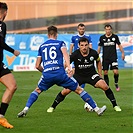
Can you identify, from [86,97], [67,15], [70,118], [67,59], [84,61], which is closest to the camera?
[67,59]

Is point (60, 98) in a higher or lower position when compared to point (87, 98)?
lower

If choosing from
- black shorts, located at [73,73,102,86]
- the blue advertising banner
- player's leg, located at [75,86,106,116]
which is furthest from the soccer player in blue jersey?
the blue advertising banner

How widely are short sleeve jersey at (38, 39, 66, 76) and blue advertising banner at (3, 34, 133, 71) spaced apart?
62.8 feet

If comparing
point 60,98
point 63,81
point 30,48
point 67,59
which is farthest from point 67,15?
point 67,59

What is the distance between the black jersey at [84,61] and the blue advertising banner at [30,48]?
1808cm

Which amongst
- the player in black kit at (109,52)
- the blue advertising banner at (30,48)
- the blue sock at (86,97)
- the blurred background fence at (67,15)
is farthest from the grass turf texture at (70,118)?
the blurred background fence at (67,15)

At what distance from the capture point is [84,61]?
491 inches

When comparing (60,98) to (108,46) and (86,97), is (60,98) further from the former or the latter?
(108,46)

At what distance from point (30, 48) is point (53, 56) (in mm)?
21024

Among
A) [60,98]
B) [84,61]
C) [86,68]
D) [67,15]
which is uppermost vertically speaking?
[67,15]

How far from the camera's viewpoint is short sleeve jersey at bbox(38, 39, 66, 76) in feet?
37.1

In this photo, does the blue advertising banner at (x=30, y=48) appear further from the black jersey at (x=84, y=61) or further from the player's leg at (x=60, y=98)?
the black jersey at (x=84, y=61)

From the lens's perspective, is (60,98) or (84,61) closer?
(84,61)

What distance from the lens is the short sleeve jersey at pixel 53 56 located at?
11.3 m
